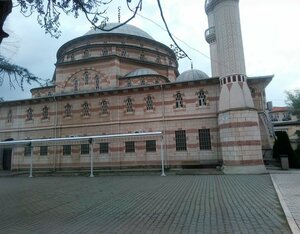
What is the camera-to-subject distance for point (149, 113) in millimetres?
20781

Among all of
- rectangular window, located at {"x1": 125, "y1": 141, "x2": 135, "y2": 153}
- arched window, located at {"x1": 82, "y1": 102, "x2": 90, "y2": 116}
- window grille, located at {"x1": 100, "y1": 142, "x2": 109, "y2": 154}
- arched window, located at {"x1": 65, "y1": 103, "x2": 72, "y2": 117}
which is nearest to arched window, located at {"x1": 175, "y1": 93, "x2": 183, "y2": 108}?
rectangular window, located at {"x1": 125, "y1": 141, "x2": 135, "y2": 153}

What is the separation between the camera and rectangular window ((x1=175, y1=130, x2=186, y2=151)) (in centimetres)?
1961

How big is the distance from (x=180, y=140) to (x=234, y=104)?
5.16 metres

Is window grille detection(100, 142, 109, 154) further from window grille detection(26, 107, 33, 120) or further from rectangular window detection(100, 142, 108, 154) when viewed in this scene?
window grille detection(26, 107, 33, 120)

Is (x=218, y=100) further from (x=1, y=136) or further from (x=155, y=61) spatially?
(x=1, y=136)

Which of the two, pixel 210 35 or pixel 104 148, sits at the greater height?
pixel 210 35

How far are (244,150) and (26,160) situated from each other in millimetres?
19040

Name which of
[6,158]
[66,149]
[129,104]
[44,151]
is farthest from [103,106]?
[6,158]

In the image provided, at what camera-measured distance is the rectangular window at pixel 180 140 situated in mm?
19609

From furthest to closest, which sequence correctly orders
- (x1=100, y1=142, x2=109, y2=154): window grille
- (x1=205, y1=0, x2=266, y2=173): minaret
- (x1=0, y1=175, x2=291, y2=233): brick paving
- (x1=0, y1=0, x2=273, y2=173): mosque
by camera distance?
1. (x1=100, y1=142, x2=109, y2=154): window grille
2. (x1=0, y1=0, x2=273, y2=173): mosque
3. (x1=205, y1=0, x2=266, y2=173): minaret
4. (x1=0, y1=175, x2=291, y2=233): brick paving

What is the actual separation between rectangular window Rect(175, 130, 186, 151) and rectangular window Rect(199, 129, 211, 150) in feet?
4.28

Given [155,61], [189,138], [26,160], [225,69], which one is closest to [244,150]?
[189,138]

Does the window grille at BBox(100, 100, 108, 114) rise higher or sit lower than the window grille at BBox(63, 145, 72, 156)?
higher

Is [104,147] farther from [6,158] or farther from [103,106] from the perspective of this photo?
[6,158]
